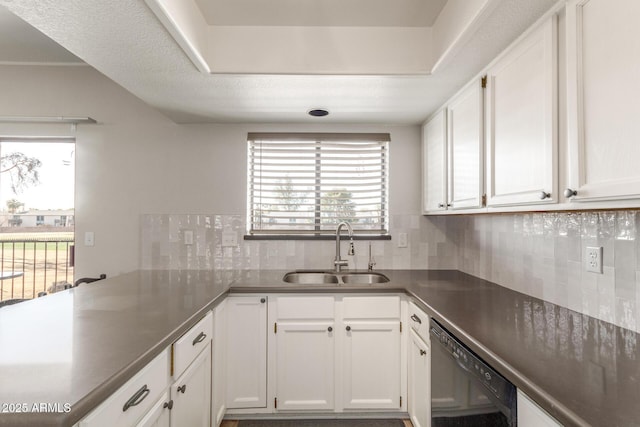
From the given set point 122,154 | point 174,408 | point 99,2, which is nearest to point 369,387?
point 174,408

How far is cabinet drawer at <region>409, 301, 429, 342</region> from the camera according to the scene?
1.75m

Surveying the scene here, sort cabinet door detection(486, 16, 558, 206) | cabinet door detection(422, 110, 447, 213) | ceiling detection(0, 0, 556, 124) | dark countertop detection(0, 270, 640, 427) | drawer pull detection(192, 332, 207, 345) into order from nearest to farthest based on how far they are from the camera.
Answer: dark countertop detection(0, 270, 640, 427)
cabinet door detection(486, 16, 558, 206)
ceiling detection(0, 0, 556, 124)
drawer pull detection(192, 332, 207, 345)
cabinet door detection(422, 110, 447, 213)

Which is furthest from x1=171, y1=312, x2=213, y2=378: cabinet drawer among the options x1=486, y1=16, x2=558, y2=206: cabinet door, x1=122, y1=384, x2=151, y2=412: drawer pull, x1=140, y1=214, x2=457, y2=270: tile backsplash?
x1=486, y1=16, x2=558, y2=206: cabinet door

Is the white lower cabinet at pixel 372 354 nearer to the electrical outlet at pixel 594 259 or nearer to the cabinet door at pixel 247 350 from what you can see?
the cabinet door at pixel 247 350

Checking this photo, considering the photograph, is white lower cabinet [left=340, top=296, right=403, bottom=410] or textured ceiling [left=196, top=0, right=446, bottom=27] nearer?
textured ceiling [left=196, top=0, right=446, bottom=27]

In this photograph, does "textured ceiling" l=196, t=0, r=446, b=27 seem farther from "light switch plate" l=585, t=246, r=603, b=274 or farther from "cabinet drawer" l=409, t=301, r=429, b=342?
"cabinet drawer" l=409, t=301, r=429, b=342

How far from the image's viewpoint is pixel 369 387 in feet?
6.95

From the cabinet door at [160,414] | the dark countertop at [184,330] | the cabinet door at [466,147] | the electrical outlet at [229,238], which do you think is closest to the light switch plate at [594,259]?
the dark countertop at [184,330]

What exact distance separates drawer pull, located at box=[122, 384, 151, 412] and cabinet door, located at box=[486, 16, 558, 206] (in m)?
1.52

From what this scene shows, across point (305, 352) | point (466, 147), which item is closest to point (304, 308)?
point (305, 352)

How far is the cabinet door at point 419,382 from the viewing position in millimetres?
1729

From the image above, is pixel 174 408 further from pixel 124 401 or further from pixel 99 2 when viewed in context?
pixel 99 2

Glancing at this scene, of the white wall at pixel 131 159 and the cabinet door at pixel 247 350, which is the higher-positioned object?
the white wall at pixel 131 159

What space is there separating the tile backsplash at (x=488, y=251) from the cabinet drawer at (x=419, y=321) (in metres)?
0.60
